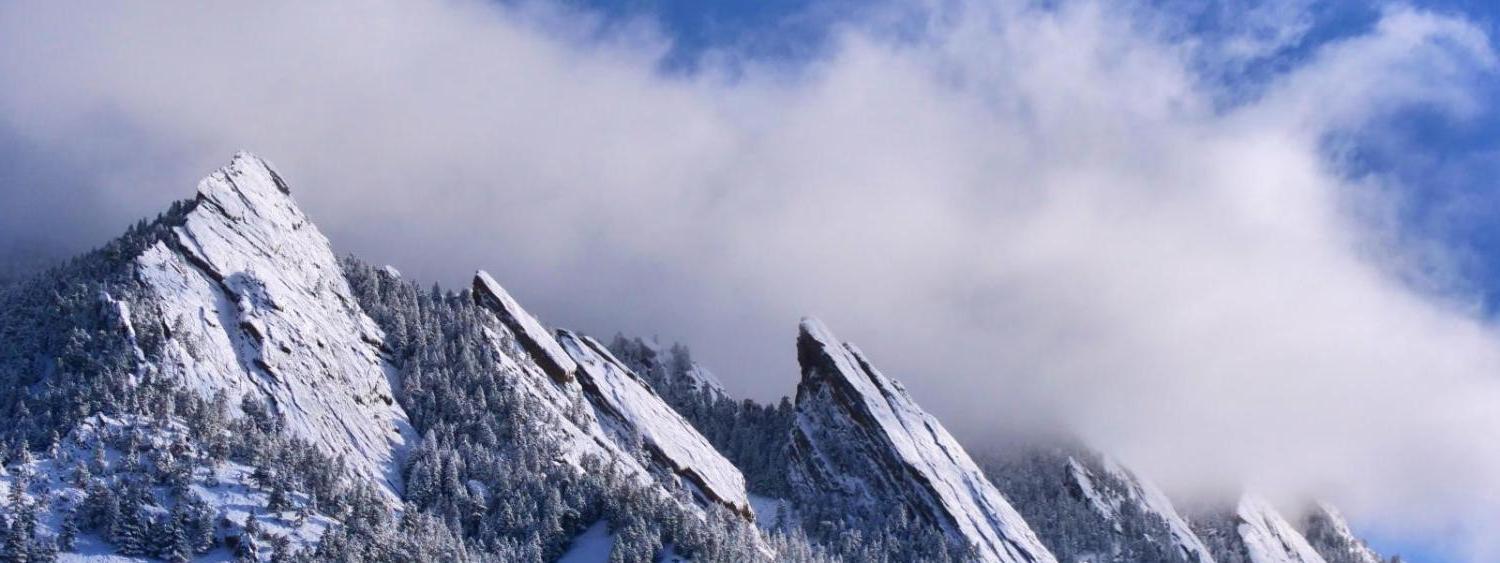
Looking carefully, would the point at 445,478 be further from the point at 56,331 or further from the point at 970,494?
the point at 970,494

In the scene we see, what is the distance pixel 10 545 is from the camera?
101 metres

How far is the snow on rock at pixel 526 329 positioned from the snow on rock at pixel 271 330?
2106 cm

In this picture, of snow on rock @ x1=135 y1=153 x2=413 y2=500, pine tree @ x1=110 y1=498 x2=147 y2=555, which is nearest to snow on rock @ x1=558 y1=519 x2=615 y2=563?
snow on rock @ x1=135 y1=153 x2=413 y2=500

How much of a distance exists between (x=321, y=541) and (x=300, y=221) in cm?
7727

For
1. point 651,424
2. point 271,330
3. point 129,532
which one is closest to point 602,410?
point 651,424

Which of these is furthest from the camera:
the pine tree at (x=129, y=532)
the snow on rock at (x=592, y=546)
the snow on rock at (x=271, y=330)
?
the snow on rock at (x=271, y=330)

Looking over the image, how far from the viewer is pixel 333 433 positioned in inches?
5453

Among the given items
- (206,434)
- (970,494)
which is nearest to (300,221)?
(206,434)

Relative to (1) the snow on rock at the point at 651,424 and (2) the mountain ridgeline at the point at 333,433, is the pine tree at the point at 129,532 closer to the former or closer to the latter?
(2) the mountain ridgeline at the point at 333,433

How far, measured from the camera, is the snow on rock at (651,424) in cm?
17275

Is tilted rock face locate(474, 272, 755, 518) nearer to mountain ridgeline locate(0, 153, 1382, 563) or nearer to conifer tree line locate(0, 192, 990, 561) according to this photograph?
mountain ridgeline locate(0, 153, 1382, 563)

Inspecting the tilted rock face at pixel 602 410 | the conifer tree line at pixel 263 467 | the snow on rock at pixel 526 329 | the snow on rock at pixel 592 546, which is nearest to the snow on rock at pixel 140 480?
the conifer tree line at pixel 263 467

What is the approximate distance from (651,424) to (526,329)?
2206 cm

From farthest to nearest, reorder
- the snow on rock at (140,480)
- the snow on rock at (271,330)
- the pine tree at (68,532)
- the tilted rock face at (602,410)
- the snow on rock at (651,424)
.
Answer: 1. the snow on rock at (651,424)
2. the tilted rock face at (602,410)
3. the snow on rock at (271,330)
4. the snow on rock at (140,480)
5. the pine tree at (68,532)
